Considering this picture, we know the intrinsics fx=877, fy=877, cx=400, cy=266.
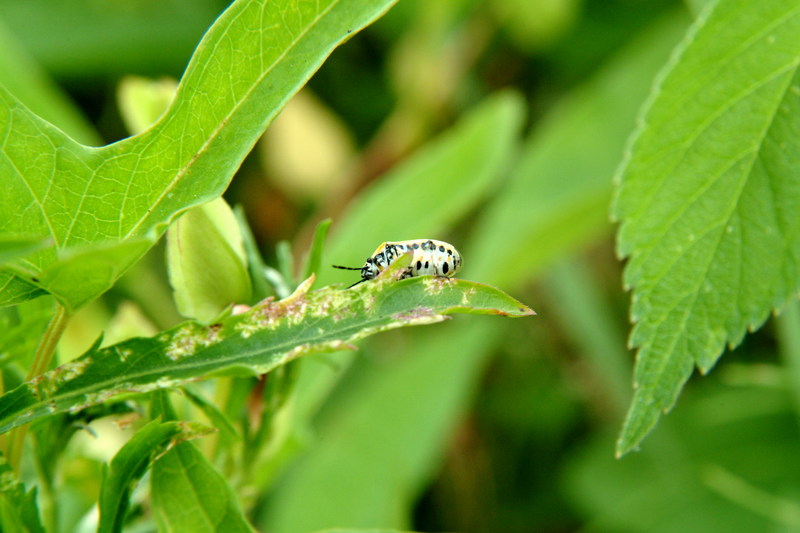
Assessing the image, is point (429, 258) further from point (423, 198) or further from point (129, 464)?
point (423, 198)

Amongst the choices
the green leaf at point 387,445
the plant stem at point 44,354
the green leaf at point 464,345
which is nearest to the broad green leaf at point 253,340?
the plant stem at point 44,354

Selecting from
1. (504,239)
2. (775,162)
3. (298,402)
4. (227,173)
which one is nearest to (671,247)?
(775,162)

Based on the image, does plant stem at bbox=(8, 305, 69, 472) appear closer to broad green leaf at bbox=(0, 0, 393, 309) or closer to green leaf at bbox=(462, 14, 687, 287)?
broad green leaf at bbox=(0, 0, 393, 309)

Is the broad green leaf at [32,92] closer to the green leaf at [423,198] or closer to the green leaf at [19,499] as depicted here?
the green leaf at [423,198]

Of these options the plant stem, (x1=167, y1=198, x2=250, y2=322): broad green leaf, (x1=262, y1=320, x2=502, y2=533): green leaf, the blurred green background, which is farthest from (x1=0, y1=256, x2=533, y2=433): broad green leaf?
(x1=262, y1=320, x2=502, y2=533): green leaf

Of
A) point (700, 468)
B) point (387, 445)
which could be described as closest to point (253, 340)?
point (387, 445)

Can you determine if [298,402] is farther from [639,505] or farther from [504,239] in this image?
[639,505]

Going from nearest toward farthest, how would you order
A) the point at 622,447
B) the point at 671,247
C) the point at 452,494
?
the point at 622,447
the point at 671,247
the point at 452,494
